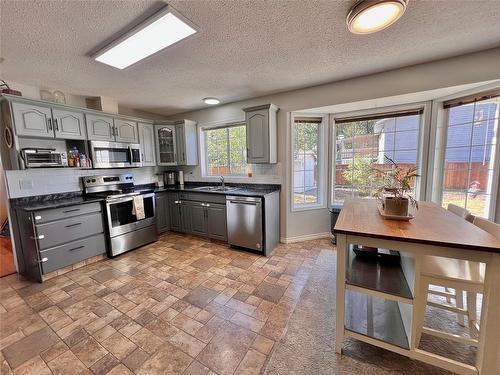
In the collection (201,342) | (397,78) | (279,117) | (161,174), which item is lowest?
(201,342)

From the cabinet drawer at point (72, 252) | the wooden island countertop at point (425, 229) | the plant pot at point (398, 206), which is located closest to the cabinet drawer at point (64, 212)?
the cabinet drawer at point (72, 252)

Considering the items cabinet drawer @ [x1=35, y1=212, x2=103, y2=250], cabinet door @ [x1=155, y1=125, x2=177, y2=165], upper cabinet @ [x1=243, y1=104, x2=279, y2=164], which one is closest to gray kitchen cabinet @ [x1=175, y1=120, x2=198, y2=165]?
cabinet door @ [x1=155, y1=125, x2=177, y2=165]

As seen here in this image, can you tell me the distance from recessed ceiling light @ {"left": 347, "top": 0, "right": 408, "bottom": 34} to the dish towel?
3.43 meters

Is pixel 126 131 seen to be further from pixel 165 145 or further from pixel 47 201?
pixel 47 201

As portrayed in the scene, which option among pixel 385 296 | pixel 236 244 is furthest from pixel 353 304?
pixel 236 244

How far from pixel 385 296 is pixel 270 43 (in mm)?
2222

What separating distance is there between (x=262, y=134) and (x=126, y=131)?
7.70 feet

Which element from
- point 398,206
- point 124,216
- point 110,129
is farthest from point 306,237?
point 110,129

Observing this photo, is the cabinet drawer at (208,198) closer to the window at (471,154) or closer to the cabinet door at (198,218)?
the cabinet door at (198,218)

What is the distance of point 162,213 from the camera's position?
3982mm

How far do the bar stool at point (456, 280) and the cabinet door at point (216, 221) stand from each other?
2.58 meters

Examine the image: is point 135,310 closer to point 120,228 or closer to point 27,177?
point 120,228

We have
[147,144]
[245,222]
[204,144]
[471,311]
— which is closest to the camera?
[471,311]

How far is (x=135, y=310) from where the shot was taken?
6.54 ft
